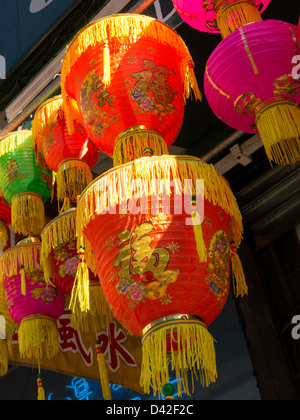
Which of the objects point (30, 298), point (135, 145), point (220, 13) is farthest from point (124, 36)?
point (30, 298)

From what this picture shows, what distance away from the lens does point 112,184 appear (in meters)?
3.03

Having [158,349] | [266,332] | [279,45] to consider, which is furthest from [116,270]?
[266,332]

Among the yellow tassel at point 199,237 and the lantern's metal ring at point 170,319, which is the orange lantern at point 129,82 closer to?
the yellow tassel at point 199,237

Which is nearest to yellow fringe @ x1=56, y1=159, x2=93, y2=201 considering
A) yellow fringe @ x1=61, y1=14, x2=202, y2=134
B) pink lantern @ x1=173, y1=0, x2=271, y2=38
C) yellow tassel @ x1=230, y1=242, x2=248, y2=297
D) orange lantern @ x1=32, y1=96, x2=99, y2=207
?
orange lantern @ x1=32, y1=96, x2=99, y2=207

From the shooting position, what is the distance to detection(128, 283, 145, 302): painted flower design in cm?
283

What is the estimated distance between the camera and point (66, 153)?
4004mm

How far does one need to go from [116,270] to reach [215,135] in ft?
7.61

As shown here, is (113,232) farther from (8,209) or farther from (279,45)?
(8,209)

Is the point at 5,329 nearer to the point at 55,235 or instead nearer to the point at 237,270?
the point at 55,235

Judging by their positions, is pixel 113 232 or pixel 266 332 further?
pixel 266 332

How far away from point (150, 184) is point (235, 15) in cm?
104

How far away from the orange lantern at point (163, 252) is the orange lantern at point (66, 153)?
0.88 metres

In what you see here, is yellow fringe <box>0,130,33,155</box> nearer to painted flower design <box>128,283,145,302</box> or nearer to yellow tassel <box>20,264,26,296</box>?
yellow tassel <box>20,264,26,296</box>

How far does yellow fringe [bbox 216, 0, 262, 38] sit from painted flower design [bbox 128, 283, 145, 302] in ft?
4.45
